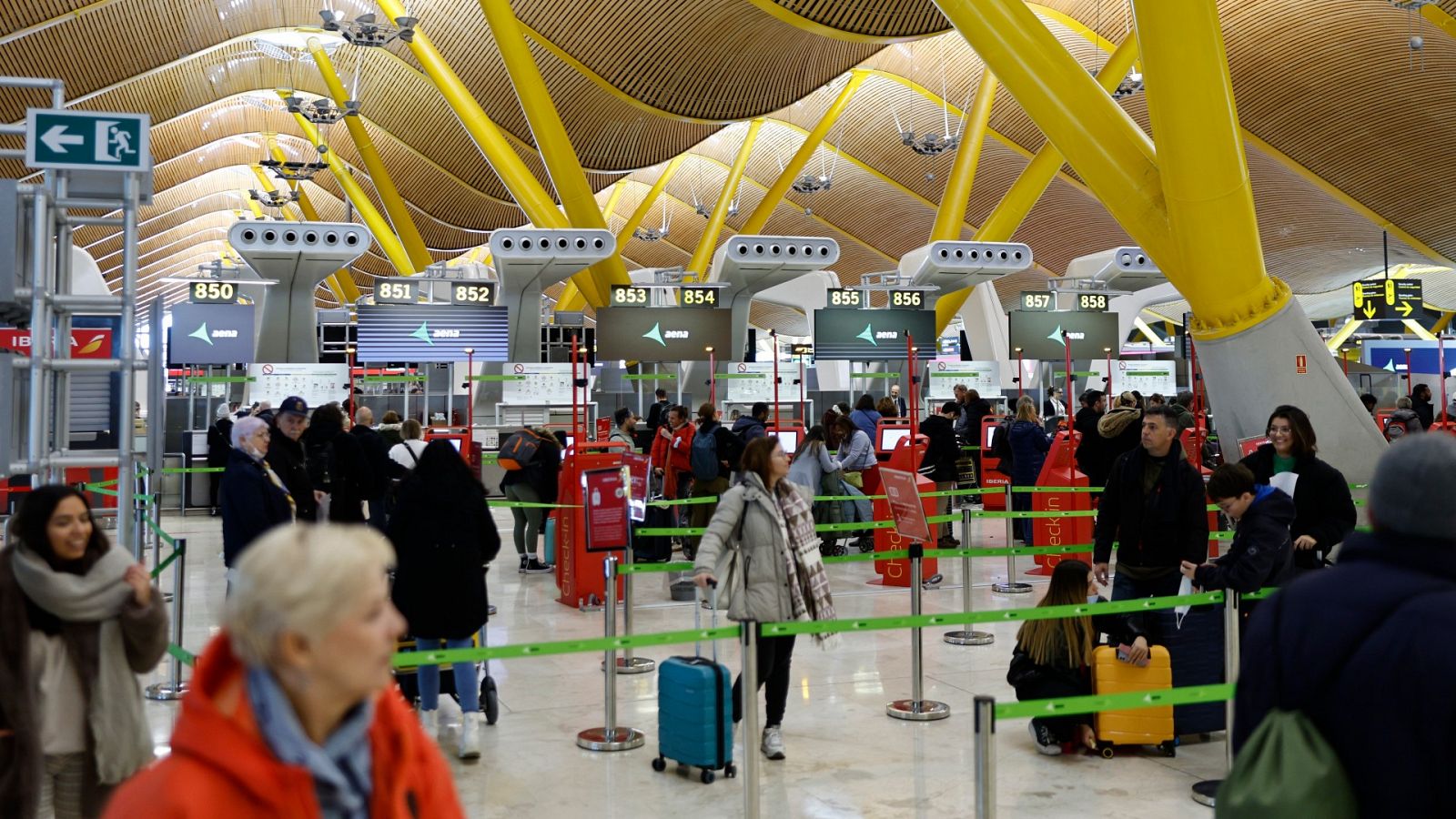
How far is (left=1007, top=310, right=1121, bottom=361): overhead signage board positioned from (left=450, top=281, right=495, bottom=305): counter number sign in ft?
24.2

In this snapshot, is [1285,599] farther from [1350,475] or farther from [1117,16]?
[1117,16]

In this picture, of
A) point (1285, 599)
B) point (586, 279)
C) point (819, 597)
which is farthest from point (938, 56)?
point (1285, 599)

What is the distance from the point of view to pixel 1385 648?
2.14m

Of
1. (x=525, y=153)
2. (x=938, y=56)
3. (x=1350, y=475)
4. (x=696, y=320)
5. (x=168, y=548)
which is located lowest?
(x=168, y=548)

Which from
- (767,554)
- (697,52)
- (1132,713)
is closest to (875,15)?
(697,52)

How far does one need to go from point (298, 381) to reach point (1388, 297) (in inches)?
1108

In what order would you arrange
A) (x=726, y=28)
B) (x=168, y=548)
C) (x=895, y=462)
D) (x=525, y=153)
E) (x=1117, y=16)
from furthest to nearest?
(x=525, y=153) < (x=1117, y=16) < (x=726, y=28) < (x=168, y=548) < (x=895, y=462)

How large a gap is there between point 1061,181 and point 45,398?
3892 cm

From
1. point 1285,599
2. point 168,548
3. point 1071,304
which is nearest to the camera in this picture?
point 1285,599

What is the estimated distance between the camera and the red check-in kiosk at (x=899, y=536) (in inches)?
465

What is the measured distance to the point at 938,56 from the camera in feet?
117

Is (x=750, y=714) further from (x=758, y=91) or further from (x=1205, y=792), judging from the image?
(x=758, y=91)

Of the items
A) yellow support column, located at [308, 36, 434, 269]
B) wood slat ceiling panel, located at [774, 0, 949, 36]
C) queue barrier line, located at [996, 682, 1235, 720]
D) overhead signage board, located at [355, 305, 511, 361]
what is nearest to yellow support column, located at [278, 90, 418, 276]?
yellow support column, located at [308, 36, 434, 269]

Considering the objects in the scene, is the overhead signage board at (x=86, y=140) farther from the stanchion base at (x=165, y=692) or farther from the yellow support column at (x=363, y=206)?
the yellow support column at (x=363, y=206)
